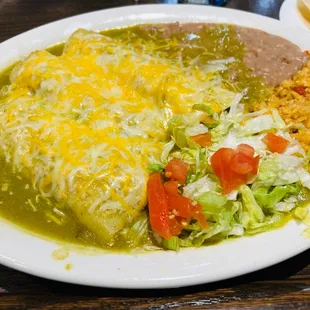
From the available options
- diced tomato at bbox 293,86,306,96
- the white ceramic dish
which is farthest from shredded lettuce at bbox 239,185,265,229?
the white ceramic dish

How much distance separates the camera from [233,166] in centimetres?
199

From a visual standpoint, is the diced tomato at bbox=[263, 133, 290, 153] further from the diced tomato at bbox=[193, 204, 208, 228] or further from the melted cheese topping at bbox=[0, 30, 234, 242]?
the diced tomato at bbox=[193, 204, 208, 228]

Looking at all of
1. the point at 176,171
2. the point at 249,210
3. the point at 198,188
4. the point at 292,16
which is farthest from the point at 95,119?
the point at 292,16

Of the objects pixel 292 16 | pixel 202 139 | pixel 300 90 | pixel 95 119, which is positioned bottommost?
pixel 202 139

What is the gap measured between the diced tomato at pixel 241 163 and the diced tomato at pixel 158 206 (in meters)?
0.35

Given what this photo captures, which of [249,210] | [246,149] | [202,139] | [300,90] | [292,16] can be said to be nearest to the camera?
[249,210]

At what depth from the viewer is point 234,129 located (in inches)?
89.9

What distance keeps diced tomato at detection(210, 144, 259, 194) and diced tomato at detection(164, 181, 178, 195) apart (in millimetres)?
214

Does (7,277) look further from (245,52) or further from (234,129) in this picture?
(245,52)

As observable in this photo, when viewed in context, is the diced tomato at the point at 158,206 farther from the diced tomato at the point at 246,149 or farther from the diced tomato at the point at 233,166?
the diced tomato at the point at 246,149

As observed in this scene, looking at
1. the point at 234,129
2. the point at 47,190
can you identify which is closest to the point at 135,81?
the point at 234,129

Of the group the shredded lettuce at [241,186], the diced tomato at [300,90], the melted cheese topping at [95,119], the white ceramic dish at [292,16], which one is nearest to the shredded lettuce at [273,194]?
the shredded lettuce at [241,186]

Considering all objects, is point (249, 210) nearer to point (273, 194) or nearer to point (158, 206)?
point (273, 194)

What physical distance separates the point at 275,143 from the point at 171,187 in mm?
615
